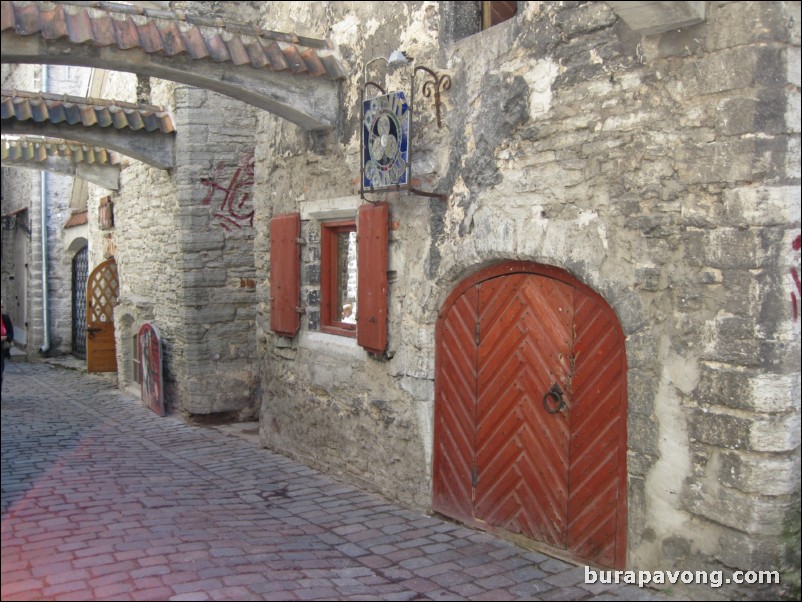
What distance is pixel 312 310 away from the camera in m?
6.64

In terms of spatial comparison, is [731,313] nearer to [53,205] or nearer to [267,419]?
[267,419]

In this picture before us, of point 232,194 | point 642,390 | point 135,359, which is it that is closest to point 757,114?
point 642,390

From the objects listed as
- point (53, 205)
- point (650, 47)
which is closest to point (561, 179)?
point (650, 47)

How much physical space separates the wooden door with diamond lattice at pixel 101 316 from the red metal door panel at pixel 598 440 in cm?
917

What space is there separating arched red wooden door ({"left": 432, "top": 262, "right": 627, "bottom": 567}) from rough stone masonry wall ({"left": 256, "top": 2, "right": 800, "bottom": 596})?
14cm

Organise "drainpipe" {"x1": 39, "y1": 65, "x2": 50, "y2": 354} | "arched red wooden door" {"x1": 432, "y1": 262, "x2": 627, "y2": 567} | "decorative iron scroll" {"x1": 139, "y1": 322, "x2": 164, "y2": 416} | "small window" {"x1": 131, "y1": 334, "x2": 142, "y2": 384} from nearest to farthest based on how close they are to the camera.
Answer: "arched red wooden door" {"x1": 432, "y1": 262, "x2": 627, "y2": 567}
"decorative iron scroll" {"x1": 139, "y1": 322, "x2": 164, "y2": 416}
"small window" {"x1": 131, "y1": 334, "x2": 142, "y2": 384}
"drainpipe" {"x1": 39, "y1": 65, "x2": 50, "y2": 354}

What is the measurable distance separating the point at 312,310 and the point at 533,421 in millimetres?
2567

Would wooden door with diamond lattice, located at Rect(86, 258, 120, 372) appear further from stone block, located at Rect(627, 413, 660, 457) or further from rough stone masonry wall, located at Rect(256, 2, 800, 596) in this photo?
stone block, located at Rect(627, 413, 660, 457)

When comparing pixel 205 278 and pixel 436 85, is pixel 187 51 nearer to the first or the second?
pixel 436 85

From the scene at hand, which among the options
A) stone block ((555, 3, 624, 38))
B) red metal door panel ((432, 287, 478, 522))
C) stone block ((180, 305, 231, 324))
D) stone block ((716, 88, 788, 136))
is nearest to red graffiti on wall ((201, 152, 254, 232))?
stone block ((180, 305, 231, 324))

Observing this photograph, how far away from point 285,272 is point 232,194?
2.41m

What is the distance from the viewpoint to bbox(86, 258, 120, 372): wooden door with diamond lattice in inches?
470

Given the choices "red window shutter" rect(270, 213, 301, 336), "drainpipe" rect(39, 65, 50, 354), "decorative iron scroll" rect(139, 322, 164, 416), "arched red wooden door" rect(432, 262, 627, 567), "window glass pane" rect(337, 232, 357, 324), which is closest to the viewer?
"arched red wooden door" rect(432, 262, 627, 567)

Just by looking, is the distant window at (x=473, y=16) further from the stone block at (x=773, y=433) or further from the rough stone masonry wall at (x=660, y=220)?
the stone block at (x=773, y=433)
